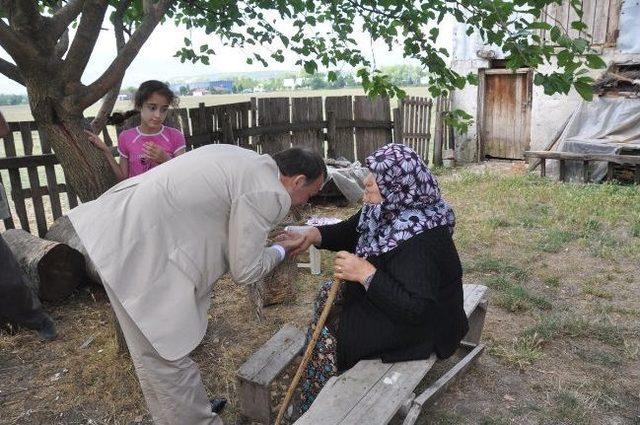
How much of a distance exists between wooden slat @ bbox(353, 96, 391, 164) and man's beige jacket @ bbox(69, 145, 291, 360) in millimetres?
7534

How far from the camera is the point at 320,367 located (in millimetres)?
2682

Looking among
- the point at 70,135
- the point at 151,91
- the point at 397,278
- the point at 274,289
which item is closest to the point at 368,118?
the point at 274,289

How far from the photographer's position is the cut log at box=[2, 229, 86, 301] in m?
4.25

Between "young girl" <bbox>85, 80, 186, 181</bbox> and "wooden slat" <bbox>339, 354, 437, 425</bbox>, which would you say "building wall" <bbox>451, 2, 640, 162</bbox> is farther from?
"wooden slat" <bbox>339, 354, 437, 425</bbox>

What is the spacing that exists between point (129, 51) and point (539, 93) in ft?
32.2

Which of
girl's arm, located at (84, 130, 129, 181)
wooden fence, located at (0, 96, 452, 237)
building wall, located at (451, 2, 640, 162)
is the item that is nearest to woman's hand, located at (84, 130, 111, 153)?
girl's arm, located at (84, 130, 129, 181)

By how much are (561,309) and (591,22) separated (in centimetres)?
782

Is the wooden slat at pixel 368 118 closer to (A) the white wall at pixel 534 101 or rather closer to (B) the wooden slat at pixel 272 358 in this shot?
(A) the white wall at pixel 534 101

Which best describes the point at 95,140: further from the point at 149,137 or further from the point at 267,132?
the point at 267,132

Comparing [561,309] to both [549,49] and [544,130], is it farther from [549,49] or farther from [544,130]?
[544,130]

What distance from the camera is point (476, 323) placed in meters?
3.47

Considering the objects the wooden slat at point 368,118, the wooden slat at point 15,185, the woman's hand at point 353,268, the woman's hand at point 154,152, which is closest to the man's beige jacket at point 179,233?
the woman's hand at point 353,268

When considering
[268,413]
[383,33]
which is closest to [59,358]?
[268,413]

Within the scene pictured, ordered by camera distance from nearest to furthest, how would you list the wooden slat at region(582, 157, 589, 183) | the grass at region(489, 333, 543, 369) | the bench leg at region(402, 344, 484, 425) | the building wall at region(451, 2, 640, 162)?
the bench leg at region(402, 344, 484, 425) < the grass at region(489, 333, 543, 369) < the wooden slat at region(582, 157, 589, 183) < the building wall at region(451, 2, 640, 162)
